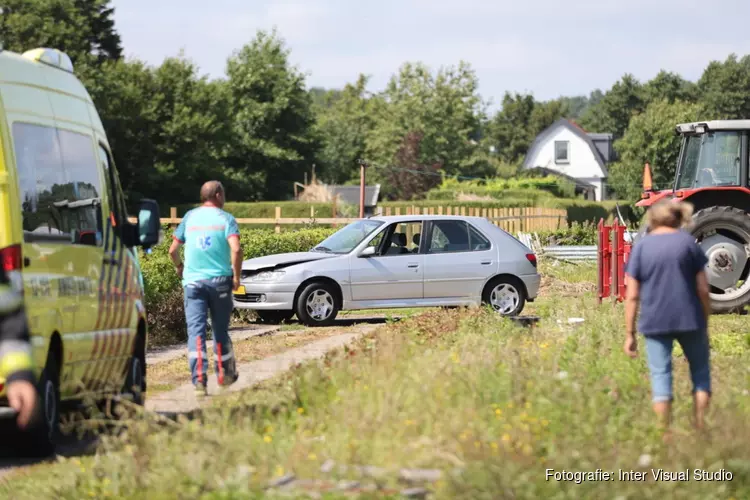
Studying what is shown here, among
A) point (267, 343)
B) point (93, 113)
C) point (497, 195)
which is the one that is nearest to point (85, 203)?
point (93, 113)

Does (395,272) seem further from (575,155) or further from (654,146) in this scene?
(575,155)

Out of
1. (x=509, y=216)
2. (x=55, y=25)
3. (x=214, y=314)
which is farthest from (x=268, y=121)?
(x=214, y=314)

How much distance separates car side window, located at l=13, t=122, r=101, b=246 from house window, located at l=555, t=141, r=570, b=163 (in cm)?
9987

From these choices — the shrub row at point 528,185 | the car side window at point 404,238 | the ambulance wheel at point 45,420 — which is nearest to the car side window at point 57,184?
the ambulance wheel at point 45,420

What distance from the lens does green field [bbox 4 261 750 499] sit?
5984mm

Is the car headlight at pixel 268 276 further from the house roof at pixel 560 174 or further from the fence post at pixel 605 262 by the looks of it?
the house roof at pixel 560 174

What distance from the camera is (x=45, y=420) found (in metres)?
8.46

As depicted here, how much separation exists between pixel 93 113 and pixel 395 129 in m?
92.6

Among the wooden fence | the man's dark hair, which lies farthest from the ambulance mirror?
the wooden fence

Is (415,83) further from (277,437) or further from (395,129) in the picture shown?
(277,437)

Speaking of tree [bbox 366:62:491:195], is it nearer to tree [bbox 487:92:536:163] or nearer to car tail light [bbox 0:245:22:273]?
tree [bbox 487:92:536:163]

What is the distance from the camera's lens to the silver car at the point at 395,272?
1881 cm

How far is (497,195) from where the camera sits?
6825 centimetres

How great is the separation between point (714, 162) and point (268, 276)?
6.77m
